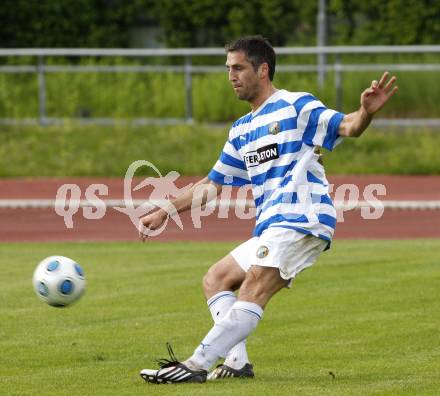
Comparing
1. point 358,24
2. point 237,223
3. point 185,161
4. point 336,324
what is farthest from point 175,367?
point 358,24

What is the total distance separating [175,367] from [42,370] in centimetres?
114

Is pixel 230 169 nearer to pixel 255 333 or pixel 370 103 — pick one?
pixel 370 103

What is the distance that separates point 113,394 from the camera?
302 inches

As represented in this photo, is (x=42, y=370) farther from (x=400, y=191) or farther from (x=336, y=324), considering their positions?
(x=400, y=191)

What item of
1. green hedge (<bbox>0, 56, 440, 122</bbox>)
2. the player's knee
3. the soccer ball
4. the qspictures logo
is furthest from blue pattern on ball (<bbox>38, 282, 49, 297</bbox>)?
green hedge (<bbox>0, 56, 440, 122</bbox>)

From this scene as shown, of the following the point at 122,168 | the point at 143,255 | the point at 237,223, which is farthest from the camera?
the point at 122,168

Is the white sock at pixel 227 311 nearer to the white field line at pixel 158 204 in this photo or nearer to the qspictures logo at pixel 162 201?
the qspictures logo at pixel 162 201

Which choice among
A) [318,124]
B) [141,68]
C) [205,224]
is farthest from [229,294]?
[141,68]

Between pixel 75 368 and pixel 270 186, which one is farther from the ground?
pixel 270 186

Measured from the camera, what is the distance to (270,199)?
316 inches

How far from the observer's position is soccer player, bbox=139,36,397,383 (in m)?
Answer: 7.86

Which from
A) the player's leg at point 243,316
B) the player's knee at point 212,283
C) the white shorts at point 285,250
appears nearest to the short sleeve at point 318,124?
the white shorts at point 285,250

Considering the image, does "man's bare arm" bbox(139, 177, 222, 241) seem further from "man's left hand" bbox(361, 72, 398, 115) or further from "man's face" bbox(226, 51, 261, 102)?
"man's left hand" bbox(361, 72, 398, 115)

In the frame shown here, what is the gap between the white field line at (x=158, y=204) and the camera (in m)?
21.0
